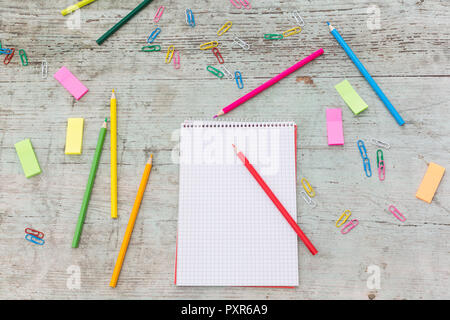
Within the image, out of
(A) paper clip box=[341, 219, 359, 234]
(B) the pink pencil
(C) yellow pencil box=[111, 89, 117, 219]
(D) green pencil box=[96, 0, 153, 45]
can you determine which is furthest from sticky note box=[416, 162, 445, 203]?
(D) green pencil box=[96, 0, 153, 45]

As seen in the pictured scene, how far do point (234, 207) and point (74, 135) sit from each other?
3.32 ft

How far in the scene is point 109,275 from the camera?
1.69 meters

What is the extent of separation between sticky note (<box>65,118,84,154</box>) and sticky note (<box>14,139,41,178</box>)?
0.19 m

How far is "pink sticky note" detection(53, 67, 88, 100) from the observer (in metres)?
1.82

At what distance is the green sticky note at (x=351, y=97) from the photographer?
1.77 meters

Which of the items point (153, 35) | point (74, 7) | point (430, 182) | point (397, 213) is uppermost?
point (74, 7)

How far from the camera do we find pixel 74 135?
1.79 metres

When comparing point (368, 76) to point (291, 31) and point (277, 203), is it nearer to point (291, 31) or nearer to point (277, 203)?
point (291, 31)

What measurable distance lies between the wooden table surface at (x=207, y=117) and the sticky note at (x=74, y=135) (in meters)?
0.04

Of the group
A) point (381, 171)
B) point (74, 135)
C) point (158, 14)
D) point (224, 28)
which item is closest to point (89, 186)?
point (74, 135)

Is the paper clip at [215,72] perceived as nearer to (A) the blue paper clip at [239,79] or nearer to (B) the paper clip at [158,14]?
(A) the blue paper clip at [239,79]
